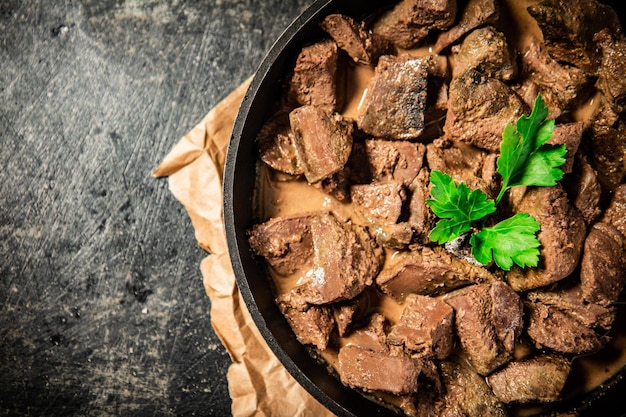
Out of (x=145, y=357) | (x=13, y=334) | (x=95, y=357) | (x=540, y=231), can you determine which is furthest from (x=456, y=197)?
(x=13, y=334)

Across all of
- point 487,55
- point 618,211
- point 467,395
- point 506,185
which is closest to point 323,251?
point 506,185

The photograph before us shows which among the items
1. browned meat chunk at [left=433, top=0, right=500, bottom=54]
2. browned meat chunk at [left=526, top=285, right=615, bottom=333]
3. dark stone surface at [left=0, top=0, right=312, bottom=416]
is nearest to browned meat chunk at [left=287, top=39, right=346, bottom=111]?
browned meat chunk at [left=433, top=0, right=500, bottom=54]

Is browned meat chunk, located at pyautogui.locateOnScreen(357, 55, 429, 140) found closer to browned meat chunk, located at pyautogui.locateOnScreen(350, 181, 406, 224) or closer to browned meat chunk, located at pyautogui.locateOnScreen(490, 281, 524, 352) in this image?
browned meat chunk, located at pyautogui.locateOnScreen(350, 181, 406, 224)

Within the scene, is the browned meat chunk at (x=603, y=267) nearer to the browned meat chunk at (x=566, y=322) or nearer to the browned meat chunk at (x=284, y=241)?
the browned meat chunk at (x=566, y=322)

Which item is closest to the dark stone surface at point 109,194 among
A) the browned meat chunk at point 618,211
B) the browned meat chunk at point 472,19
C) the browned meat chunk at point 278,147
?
the browned meat chunk at point 278,147

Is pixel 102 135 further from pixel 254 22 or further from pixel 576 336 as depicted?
pixel 576 336

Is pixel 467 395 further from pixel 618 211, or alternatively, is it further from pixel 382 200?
pixel 618 211
